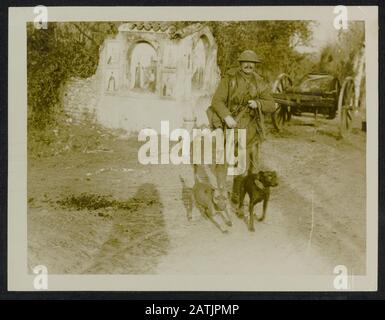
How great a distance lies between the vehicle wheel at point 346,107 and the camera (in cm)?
390

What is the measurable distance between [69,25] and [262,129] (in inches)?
46.4

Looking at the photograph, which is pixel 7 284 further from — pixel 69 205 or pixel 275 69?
pixel 275 69

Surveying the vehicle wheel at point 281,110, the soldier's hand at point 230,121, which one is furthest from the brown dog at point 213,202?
the vehicle wheel at point 281,110

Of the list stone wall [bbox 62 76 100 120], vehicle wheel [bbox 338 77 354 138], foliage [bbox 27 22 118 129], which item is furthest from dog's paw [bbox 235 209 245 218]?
foliage [bbox 27 22 118 129]

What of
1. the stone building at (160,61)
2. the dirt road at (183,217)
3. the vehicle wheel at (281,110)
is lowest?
the dirt road at (183,217)

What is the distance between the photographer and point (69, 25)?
3.93 meters

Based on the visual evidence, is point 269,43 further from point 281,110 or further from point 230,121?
point 230,121

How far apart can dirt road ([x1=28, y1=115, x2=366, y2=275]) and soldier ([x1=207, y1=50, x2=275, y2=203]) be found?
0.30 ft

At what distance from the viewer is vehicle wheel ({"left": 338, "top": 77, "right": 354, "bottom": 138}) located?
3.90 meters

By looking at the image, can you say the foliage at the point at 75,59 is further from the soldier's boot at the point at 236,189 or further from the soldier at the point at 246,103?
the soldier's boot at the point at 236,189

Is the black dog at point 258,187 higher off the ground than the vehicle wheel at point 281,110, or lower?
lower

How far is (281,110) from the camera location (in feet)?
12.9

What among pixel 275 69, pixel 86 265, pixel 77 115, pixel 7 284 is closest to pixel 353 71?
pixel 275 69

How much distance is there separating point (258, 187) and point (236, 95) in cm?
51
